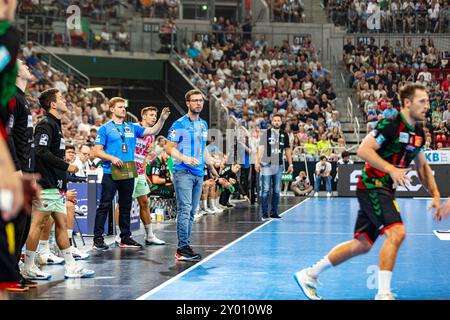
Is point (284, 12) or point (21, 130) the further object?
point (284, 12)

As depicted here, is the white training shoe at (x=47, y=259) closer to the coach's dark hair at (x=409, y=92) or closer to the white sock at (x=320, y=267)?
the white sock at (x=320, y=267)

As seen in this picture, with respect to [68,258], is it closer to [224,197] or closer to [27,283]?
[27,283]

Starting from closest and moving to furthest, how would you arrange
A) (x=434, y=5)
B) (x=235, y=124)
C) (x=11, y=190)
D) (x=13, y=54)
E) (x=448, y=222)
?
1. (x=11, y=190)
2. (x=13, y=54)
3. (x=448, y=222)
4. (x=235, y=124)
5. (x=434, y=5)

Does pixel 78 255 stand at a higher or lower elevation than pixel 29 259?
lower

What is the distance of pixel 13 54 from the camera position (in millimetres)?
4254

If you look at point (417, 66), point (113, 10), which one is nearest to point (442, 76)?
point (417, 66)

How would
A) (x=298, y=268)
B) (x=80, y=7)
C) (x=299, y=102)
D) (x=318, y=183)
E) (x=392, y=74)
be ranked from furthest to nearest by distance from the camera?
(x=392, y=74) → (x=80, y=7) → (x=299, y=102) → (x=318, y=183) → (x=298, y=268)

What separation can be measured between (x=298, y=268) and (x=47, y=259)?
3189mm

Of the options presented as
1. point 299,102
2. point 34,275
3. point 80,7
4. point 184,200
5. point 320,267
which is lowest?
point 34,275

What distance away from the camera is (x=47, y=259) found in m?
10.1

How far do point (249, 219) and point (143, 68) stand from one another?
17.6m

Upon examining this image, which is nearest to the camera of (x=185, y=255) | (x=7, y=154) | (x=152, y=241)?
(x=7, y=154)

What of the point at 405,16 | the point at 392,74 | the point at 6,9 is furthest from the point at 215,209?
the point at 405,16

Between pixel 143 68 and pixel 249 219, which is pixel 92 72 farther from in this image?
pixel 249 219
